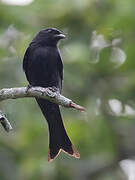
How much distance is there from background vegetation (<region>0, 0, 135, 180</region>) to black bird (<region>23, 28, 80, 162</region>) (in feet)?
3.49

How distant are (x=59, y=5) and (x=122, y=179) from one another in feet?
7.26

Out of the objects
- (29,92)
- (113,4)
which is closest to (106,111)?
(113,4)

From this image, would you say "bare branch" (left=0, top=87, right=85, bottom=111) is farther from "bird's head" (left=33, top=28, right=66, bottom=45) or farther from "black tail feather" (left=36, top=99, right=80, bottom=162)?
"bird's head" (left=33, top=28, right=66, bottom=45)

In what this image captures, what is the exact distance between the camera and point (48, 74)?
18.2ft

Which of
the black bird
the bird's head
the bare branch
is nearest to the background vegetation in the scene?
the bird's head

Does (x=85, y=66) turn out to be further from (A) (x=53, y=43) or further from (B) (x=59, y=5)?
(A) (x=53, y=43)

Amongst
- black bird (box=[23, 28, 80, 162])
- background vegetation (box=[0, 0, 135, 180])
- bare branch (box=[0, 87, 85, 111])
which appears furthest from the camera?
background vegetation (box=[0, 0, 135, 180])

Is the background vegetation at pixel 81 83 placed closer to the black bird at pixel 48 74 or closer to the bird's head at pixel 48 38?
the bird's head at pixel 48 38

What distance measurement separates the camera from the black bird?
17.0 ft

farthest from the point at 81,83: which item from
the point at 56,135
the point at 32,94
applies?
the point at 32,94

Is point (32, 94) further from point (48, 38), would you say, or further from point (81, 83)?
point (81, 83)

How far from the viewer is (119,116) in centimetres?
796

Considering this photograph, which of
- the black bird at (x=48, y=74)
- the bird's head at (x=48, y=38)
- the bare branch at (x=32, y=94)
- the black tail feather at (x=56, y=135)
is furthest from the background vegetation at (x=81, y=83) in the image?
the bare branch at (x=32, y=94)

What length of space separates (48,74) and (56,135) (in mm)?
596
